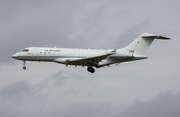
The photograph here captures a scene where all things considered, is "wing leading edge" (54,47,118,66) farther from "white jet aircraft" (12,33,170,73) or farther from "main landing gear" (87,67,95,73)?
"main landing gear" (87,67,95,73)

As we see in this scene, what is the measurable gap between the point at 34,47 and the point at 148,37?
51.9ft

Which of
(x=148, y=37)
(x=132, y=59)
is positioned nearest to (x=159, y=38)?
(x=148, y=37)

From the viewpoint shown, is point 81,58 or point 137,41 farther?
point 137,41

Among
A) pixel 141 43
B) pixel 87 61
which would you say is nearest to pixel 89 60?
pixel 87 61

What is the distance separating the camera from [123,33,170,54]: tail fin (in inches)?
2016

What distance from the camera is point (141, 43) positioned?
51562 mm

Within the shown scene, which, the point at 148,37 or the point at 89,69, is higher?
the point at 148,37

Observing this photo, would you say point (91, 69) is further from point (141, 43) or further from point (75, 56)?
point (141, 43)

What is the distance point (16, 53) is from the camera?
Result: 50.1m

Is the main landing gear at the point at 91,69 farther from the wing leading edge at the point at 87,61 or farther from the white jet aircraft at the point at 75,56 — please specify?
the wing leading edge at the point at 87,61

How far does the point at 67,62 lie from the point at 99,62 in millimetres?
4417

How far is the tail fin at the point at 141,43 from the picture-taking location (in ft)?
168

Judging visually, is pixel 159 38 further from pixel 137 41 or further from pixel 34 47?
pixel 34 47

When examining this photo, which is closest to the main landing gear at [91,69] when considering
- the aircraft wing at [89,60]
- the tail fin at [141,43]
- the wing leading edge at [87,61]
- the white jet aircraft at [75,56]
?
the white jet aircraft at [75,56]
